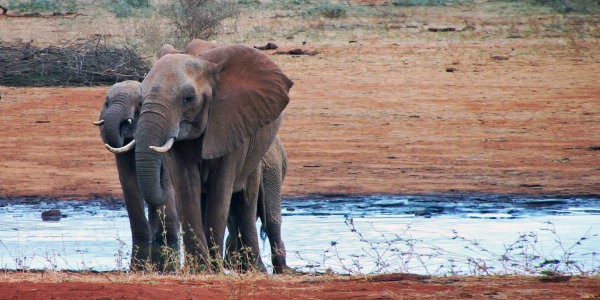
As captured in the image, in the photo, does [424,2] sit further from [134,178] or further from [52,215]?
[134,178]

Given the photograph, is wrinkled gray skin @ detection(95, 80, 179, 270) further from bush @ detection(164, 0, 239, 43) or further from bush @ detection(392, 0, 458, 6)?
bush @ detection(392, 0, 458, 6)

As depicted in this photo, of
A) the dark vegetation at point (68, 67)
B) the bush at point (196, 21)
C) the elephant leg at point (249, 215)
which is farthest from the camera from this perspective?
the bush at point (196, 21)

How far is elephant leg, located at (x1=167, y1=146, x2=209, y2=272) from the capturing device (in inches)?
310

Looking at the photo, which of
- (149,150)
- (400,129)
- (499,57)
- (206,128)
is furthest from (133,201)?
(499,57)

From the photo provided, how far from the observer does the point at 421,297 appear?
231 inches

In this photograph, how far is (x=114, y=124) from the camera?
9.13 metres

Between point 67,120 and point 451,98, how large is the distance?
5.84 metres

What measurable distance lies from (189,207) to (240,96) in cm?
96

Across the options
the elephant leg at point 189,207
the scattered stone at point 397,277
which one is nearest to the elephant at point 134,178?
the elephant leg at point 189,207

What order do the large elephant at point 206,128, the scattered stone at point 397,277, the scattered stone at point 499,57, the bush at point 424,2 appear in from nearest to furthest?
1. the scattered stone at point 397,277
2. the large elephant at point 206,128
3. the scattered stone at point 499,57
4. the bush at point 424,2

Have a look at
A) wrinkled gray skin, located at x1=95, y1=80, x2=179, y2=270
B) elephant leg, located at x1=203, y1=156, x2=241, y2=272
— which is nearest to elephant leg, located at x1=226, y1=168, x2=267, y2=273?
elephant leg, located at x1=203, y1=156, x2=241, y2=272

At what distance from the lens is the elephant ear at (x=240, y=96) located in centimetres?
808

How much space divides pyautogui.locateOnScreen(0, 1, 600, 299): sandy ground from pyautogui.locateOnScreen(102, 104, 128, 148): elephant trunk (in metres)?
1.79

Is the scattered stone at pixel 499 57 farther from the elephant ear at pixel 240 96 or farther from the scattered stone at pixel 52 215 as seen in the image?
the elephant ear at pixel 240 96
